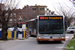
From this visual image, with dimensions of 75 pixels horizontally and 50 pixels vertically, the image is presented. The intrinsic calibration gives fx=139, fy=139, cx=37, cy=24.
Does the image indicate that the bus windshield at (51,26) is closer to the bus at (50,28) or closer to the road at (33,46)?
the bus at (50,28)

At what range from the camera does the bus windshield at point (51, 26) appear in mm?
Answer: 13703

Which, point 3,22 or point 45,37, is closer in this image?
point 45,37

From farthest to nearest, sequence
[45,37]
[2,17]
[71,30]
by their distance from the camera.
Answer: [71,30]
[2,17]
[45,37]

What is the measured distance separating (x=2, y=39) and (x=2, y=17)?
299cm

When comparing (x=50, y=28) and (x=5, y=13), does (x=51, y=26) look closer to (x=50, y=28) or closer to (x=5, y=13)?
(x=50, y=28)

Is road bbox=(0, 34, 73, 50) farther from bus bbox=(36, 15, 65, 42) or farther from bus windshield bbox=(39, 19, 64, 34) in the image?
bus windshield bbox=(39, 19, 64, 34)

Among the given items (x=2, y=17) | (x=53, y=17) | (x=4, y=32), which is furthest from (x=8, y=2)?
(x=53, y=17)

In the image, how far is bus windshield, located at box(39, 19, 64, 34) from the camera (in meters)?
13.7

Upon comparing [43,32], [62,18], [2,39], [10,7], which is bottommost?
[2,39]

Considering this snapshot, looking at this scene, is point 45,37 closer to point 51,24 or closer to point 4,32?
point 51,24

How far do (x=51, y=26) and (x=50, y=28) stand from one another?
0.23 metres

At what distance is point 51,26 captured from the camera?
13.8 metres

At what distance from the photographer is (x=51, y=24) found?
13914 mm

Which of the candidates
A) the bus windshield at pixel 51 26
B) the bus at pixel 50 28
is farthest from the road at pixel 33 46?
the bus windshield at pixel 51 26
